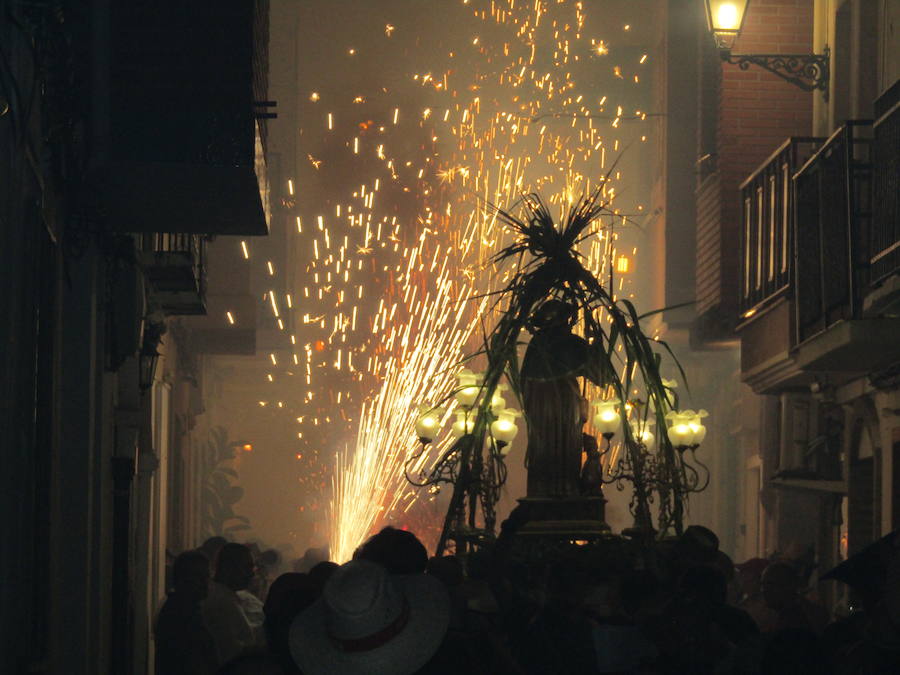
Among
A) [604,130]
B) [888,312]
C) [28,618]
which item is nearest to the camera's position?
[28,618]

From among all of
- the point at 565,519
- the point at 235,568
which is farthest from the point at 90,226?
the point at 565,519

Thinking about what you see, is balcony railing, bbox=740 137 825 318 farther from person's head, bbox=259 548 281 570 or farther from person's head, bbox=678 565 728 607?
person's head, bbox=678 565 728 607

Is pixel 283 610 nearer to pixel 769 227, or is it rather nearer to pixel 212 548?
pixel 212 548

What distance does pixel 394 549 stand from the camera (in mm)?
6422

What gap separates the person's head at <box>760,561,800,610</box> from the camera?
9.24 m

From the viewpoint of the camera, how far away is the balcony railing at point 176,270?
14.9 meters

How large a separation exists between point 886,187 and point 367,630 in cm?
893

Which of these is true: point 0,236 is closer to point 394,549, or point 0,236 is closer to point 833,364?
point 394,549

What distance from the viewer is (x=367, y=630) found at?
4.98 metres

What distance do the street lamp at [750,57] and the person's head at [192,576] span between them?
35.5 ft

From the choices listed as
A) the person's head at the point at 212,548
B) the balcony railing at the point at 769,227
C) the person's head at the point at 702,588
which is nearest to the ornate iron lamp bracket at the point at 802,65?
the balcony railing at the point at 769,227

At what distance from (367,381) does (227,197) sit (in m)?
33.7

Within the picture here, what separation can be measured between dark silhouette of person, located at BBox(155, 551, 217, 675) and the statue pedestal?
1.87 metres

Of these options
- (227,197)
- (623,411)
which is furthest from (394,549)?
(227,197)
